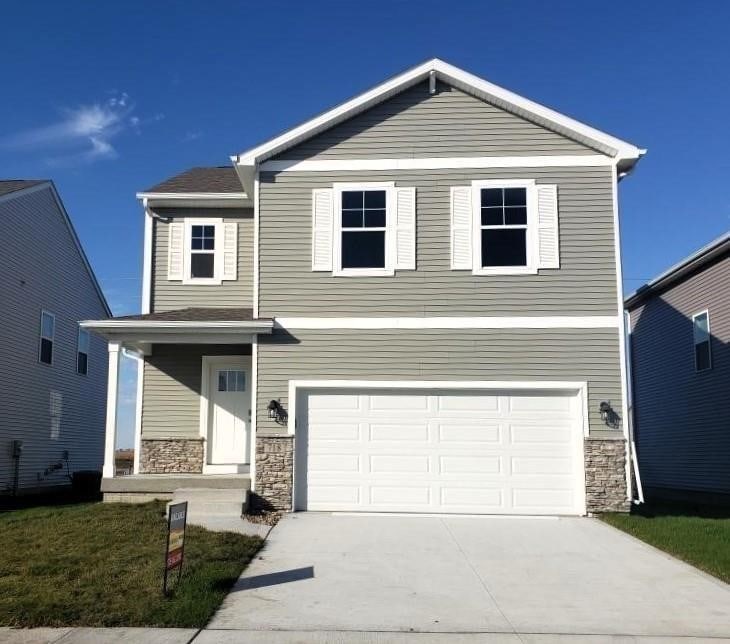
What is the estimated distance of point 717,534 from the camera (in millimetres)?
11180

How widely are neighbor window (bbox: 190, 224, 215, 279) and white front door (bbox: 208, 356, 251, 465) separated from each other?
67.6 inches

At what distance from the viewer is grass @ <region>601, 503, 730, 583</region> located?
31.3 feet

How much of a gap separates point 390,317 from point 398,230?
1.48m

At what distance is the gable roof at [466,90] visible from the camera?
13.4 m

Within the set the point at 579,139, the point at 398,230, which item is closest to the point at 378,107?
the point at 398,230

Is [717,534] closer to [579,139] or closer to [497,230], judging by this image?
[497,230]

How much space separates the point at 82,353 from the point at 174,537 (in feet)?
55.5

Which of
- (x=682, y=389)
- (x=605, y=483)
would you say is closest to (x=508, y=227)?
(x=605, y=483)

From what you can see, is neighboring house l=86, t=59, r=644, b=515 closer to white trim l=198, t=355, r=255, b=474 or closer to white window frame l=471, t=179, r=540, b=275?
white window frame l=471, t=179, r=540, b=275

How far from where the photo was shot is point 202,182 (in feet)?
52.3

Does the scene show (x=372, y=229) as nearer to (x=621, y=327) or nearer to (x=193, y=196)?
(x=193, y=196)

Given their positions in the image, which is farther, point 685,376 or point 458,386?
point 685,376

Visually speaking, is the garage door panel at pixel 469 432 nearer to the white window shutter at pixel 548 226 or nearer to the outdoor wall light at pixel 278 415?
the outdoor wall light at pixel 278 415

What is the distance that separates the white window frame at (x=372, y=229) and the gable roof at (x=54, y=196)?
888cm
